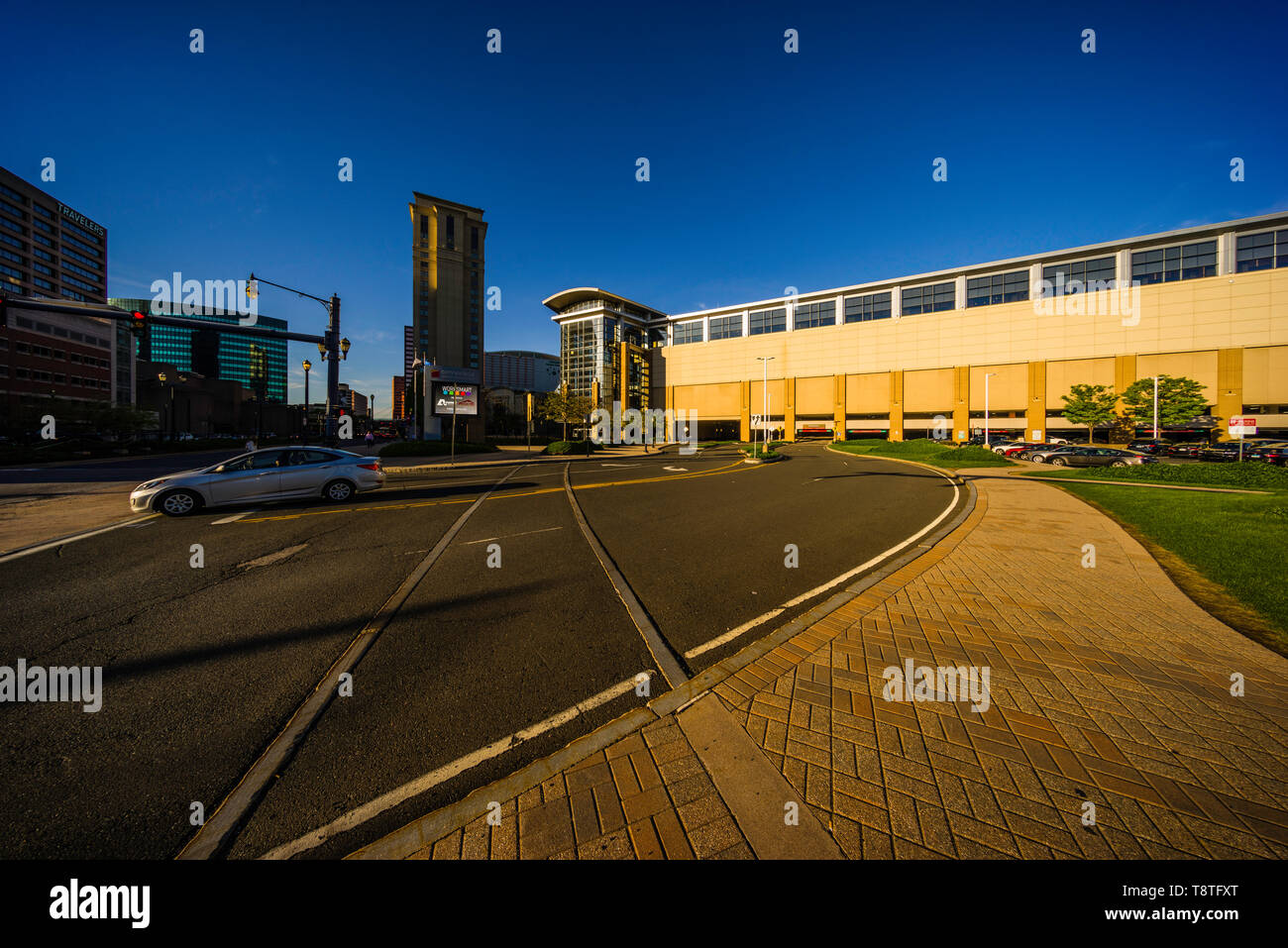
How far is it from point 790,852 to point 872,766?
31.4 inches

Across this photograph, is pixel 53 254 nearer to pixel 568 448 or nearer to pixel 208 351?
pixel 208 351

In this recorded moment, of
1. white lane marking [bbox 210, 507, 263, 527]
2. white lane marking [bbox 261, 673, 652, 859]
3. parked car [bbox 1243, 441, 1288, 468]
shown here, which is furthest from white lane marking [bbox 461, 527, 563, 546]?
parked car [bbox 1243, 441, 1288, 468]

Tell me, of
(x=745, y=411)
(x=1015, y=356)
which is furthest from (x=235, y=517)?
(x=1015, y=356)

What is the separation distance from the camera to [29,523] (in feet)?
29.7

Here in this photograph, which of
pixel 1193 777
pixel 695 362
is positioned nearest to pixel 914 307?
pixel 695 362

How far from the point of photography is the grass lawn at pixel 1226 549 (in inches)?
173

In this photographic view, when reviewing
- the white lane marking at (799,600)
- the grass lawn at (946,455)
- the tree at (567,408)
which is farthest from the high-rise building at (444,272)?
the white lane marking at (799,600)

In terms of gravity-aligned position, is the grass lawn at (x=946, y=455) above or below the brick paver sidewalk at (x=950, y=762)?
above

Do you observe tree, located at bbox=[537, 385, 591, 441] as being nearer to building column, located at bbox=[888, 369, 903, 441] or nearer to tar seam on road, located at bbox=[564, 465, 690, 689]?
building column, located at bbox=[888, 369, 903, 441]

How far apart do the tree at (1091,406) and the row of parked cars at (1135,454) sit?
5.12m

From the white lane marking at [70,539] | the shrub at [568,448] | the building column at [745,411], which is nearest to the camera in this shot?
the white lane marking at [70,539]

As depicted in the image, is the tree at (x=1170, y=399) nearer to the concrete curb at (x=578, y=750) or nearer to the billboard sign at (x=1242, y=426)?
the billboard sign at (x=1242, y=426)

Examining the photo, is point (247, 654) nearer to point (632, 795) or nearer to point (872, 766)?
point (632, 795)
